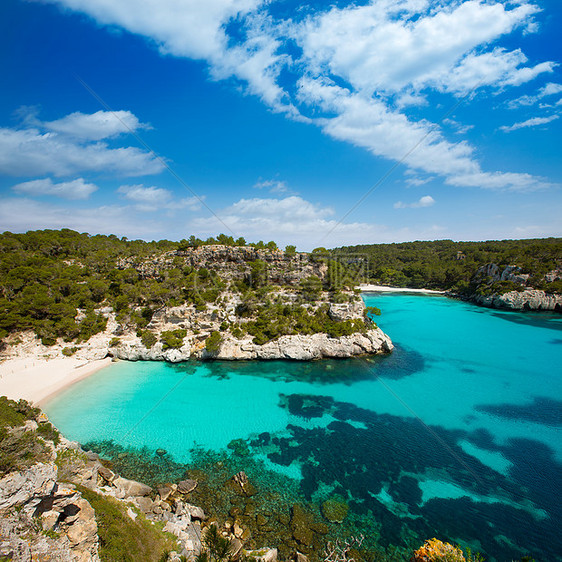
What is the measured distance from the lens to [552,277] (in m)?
54.6

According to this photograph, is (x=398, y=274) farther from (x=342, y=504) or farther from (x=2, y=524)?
(x=2, y=524)

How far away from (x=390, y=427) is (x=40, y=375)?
30737mm

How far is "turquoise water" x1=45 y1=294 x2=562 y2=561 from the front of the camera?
11391mm

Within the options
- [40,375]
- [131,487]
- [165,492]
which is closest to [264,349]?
[165,492]

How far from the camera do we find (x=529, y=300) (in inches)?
2103

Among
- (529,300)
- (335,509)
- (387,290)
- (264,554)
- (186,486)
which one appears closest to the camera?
(264,554)

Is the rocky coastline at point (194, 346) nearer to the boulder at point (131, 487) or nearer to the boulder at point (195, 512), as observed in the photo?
the boulder at point (131, 487)

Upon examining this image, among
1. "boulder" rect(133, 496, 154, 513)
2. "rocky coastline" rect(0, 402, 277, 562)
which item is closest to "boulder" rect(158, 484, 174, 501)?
"rocky coastline" rect(0, 402, 277, 562)

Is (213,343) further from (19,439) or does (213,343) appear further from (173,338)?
(19,439)

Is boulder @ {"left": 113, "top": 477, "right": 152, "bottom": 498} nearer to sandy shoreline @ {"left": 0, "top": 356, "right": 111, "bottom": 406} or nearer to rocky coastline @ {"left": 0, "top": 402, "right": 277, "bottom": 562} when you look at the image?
rocky coastline @ {"left": 0, "top": 402, "right": 277, "bottom": 562}

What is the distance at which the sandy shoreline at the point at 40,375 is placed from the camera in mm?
19828

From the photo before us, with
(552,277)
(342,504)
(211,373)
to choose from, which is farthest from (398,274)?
(342,504)

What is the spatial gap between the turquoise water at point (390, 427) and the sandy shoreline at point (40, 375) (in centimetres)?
133

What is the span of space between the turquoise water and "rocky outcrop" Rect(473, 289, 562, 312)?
29.4 meters
